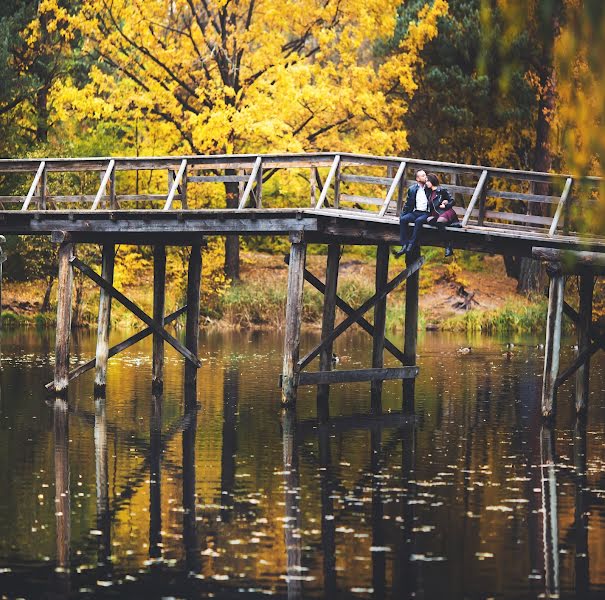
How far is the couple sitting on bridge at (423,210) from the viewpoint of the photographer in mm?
25219

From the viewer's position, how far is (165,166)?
27.3 m

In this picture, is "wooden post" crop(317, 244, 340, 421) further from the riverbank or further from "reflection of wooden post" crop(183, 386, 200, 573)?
the riverbank

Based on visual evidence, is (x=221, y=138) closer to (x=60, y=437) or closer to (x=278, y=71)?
(x=278, y=71)

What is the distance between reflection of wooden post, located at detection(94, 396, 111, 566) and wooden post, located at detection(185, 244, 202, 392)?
2832 mm

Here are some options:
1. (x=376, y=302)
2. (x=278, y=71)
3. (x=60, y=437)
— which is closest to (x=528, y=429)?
(x=376, y=302)

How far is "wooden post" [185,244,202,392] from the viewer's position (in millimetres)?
29562

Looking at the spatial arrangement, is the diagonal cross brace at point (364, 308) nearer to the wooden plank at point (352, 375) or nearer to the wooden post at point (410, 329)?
the wooden plank at point (352, 375)

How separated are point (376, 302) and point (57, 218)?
19.9 ft

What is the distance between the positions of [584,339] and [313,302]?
2150cm

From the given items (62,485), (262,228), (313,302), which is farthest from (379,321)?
(313,302)

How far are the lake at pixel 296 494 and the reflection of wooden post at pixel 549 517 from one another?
1.2 inches

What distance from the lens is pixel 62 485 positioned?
59.3 ft

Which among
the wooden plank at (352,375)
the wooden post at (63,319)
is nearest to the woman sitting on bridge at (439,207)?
the wooden plank at (352,375)

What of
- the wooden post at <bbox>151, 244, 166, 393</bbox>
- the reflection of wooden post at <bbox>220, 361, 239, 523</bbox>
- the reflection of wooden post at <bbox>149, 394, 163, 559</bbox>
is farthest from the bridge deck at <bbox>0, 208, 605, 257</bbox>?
the reflection of wooden post at <bbox>149, 394, 163, 559</bbox>
